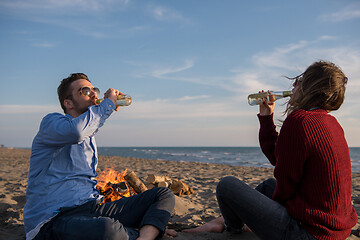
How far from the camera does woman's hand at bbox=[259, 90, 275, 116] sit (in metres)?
2.89

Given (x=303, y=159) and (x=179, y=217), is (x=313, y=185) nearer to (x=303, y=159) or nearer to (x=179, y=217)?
(x=303, y=159)

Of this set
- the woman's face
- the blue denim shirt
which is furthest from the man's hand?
the woman's face

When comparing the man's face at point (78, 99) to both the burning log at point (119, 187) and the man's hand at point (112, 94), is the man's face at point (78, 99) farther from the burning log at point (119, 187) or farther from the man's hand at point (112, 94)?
the burning log at point (119, 187)

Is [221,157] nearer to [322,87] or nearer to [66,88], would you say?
[66,88]

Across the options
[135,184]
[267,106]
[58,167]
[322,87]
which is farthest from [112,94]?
[135,184]

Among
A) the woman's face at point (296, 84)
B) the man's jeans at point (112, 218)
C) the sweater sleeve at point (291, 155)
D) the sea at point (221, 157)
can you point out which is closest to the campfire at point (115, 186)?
the man's jeans at point (112, 218)

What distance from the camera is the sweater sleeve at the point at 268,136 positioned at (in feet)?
9.20

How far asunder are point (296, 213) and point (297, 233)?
140 mm

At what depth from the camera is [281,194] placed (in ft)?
6.85

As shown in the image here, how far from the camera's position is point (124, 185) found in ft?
12.5

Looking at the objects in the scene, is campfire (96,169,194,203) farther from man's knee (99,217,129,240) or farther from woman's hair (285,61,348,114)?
woman's hair (285,61,348,114)

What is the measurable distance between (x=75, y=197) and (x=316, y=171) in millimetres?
1858

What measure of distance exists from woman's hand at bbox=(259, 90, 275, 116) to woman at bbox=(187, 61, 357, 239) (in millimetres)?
637

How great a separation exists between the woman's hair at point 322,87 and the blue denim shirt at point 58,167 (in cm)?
164
